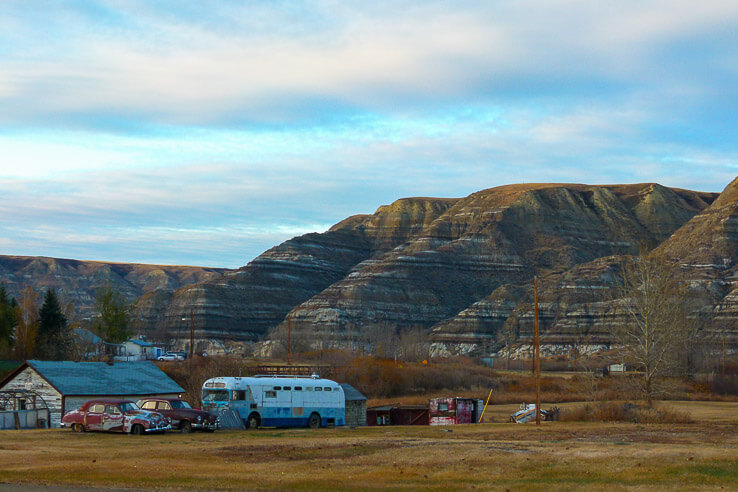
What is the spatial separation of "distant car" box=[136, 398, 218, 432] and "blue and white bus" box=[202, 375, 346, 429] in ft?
12.2

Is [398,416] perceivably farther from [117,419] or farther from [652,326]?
[117,419]

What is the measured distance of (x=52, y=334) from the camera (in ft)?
323

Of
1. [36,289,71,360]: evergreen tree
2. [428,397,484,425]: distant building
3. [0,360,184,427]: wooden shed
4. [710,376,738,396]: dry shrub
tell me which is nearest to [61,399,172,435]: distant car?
[0,360,184,427]: wooden shed

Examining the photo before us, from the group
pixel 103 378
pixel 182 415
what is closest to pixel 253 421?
pixel 182 415

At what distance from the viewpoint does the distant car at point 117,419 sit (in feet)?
119

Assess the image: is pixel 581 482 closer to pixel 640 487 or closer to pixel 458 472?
pixel 640 487

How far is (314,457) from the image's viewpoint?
2689 centimetres

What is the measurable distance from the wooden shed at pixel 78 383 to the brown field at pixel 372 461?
13.2m

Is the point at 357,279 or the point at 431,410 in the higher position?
the point at 357,279

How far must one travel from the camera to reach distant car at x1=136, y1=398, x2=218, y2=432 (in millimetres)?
37469

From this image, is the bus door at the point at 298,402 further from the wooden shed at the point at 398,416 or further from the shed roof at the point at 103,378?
the wooden shed at the point at 398,416

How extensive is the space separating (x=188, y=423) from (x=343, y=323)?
423 feet

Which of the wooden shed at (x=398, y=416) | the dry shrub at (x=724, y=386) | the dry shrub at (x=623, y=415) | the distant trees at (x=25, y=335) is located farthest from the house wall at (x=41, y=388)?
the dry shrub at (x=724, y=386)

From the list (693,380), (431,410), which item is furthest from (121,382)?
(693,380)
